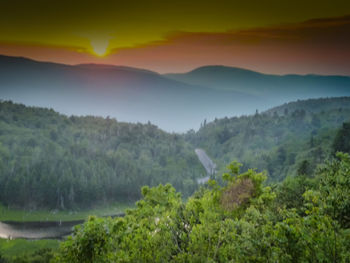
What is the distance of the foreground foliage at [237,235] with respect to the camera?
30.2ft

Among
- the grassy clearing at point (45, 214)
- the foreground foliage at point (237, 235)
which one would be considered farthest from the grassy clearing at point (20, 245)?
the foreground foliage at point (237, 235)

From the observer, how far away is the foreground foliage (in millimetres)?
9211

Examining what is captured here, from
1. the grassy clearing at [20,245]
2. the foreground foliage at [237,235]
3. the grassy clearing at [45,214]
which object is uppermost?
the foreground foliage at [237,235]

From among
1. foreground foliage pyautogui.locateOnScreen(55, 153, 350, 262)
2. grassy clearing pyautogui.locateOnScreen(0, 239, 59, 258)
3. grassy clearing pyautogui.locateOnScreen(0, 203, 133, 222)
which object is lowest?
grassy clearing pyautogui.locateOnScreen(0, 203, 133, 222)

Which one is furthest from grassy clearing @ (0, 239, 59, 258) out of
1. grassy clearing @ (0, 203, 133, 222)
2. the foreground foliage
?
the foreground foliage

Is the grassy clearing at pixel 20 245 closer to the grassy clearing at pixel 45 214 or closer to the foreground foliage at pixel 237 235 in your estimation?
the grassy clearing at pixel 45 214

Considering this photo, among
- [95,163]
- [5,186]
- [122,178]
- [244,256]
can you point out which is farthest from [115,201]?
[244,256]

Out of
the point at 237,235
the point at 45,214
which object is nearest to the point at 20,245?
the point at 45,214

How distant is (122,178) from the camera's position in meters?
185

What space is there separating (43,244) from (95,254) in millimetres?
90940

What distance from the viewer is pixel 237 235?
37.5 feet

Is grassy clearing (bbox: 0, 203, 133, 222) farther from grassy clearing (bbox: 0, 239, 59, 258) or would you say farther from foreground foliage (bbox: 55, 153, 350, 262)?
foreground foliage (bbox: 55, 153, 350, 262)

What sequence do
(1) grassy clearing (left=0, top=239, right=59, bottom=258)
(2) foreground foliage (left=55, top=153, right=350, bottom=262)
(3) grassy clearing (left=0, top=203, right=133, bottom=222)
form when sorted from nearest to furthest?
1. (2) foreground foliage (left=55, top=153, right=350, bottom=262)
2. (1) grassy clearing (left=0, top=239, right=59, bottom=258)
3. (3) grassy clearing (left=0, top=203, right=133, bottom=222)

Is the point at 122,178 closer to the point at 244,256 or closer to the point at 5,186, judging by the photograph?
the point at 5,186
